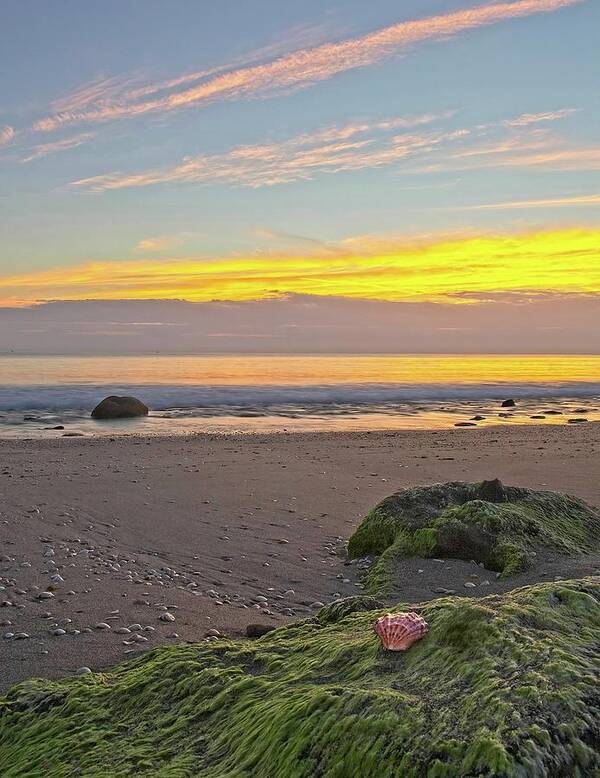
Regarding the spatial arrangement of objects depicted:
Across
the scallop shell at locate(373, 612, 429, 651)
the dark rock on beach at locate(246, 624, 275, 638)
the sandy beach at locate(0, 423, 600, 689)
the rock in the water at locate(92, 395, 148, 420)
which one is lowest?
the sandy beach at locate(0, 423, 600, 689)

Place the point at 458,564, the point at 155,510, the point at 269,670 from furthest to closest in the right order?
the point at 155,510
the point at 458,564
the point at 269,670

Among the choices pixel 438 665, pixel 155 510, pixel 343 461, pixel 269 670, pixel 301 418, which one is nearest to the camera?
pixel 438 665

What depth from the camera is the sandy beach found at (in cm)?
537

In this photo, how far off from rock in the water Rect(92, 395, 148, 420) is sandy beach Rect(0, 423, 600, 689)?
1131 centimetres

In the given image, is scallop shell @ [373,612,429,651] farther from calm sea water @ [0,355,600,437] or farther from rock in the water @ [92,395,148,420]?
rock in the water @ [92,395,148,420]

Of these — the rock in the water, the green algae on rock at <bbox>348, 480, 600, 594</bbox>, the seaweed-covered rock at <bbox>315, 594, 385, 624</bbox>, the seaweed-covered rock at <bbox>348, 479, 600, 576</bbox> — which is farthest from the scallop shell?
the rock in the water

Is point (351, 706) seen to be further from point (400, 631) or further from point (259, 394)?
point (259, 394)

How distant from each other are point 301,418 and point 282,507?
63.2ft

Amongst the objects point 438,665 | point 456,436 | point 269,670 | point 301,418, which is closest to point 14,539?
point 269,670

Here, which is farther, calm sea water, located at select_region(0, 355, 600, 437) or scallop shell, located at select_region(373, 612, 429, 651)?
calm sea water, located at select_region(0, 355, 600, 437)

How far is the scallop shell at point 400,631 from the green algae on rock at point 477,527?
9.44 ft

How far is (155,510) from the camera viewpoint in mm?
9688

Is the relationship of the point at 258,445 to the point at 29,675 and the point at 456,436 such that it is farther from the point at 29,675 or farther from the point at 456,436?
the point at 29,675

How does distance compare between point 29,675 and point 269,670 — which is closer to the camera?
point 269,670
